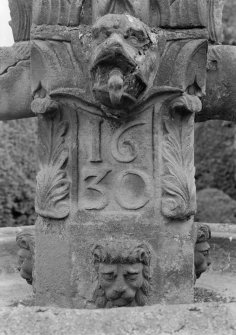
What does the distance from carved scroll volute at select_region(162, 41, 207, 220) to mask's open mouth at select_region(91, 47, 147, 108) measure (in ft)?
0.50

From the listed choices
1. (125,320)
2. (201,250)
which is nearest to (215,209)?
(201,250)

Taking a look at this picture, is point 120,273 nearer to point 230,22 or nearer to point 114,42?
point 114,42

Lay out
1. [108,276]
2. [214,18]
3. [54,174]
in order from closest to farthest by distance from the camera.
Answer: [108,276] → [54,174] → [214,18]

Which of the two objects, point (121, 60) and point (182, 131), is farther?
point (182, 131)

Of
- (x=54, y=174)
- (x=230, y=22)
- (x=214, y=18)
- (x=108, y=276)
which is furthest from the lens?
(x=230, y=22)

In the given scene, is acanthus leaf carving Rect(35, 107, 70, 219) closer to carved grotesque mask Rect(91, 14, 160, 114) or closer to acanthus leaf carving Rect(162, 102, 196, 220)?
carved grotesque mask Rect(91, 14, 160, 114)

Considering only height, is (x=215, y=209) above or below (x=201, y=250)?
below

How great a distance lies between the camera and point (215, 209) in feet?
24.5

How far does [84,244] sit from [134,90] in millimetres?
551

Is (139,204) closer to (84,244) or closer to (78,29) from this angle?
(84,244)

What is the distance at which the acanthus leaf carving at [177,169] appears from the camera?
2678mm

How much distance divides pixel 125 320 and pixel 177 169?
26.5 inches

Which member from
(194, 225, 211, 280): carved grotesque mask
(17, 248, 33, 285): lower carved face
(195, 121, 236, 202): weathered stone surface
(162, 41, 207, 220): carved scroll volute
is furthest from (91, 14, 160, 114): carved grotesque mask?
(195, 121, 236, 202): weathered stone surface

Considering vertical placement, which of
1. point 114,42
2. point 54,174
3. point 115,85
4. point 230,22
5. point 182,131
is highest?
point 230,22
